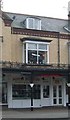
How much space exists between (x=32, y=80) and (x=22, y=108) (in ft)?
9.50

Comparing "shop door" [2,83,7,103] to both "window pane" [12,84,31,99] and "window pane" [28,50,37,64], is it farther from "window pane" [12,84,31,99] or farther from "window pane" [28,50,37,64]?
"window pane" [28,50,37,64]

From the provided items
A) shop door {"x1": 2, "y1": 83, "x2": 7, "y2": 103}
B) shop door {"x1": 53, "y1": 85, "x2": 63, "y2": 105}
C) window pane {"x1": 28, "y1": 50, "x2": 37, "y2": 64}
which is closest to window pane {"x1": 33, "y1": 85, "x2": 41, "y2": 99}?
shop door {"x1": 53, "y1": 85, "x2": 63, "y2": 105}

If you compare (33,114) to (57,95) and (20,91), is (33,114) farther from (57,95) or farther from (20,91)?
(57,95)

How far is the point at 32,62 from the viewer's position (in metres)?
32.2

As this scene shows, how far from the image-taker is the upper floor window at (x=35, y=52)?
105 feet

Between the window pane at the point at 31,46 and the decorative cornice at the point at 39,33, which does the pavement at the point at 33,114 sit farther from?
the decorative cornice at the point at 39,33

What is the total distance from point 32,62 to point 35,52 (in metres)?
A: 1.13

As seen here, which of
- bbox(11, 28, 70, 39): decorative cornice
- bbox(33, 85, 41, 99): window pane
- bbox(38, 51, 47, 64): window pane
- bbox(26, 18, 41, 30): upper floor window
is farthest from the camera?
bbox(26, 18, 41, 30): upper floor window

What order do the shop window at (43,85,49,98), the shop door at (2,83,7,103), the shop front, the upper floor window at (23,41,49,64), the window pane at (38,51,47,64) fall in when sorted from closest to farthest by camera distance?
the shop door at (2,83,7,103) → the shop front → the upper floor window at (23,41,49,64) → the window pane at (38,51,47,64) → the shop window at (43,85,49,98)

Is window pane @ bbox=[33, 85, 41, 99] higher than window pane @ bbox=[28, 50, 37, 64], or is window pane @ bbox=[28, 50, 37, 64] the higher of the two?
window pane @ bbox=[28, 50, 37, 64]

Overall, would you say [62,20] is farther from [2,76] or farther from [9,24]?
[2,76]

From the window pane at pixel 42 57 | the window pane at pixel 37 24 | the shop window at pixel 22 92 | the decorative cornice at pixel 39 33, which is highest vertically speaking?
the window pane at pixel 37 24

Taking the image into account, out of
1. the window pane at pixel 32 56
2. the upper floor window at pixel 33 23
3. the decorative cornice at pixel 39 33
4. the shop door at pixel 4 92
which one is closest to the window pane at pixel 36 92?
the window pane at pixel 32 56

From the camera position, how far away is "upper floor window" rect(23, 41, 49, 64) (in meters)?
32.2
